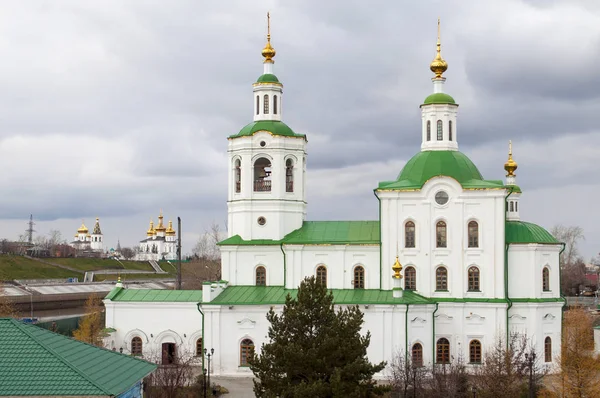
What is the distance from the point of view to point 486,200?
31.1m

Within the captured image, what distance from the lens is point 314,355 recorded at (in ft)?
61.2

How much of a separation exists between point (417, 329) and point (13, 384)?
19.4 metres

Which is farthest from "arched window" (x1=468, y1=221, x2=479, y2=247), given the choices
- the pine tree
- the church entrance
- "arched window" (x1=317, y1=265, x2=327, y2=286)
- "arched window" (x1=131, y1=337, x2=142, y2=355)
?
"arched window" (x1=131, y1=337, x2=142, y2=355)

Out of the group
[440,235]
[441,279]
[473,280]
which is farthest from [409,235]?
[473,280]

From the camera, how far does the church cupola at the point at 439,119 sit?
3334 centimetres

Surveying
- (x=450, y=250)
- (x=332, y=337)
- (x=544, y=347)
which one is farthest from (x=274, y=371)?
(x=544, y=347)

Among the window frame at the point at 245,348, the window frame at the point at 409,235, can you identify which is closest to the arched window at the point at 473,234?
the window frame at the point at 409,235

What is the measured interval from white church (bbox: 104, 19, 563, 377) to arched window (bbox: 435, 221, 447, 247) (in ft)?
0.14

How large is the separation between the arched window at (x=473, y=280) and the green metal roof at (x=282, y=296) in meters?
1.88

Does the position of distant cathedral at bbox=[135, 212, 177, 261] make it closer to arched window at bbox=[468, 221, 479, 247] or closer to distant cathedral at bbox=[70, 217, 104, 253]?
distant cathedral at bbox=[70, 217, 104, 253]

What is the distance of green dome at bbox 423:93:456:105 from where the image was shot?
33781mm

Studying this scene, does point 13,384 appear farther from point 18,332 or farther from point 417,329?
point 417,329

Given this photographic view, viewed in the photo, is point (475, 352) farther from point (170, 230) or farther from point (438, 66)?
point (170, 230)

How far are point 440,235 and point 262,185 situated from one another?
26.0 ft
